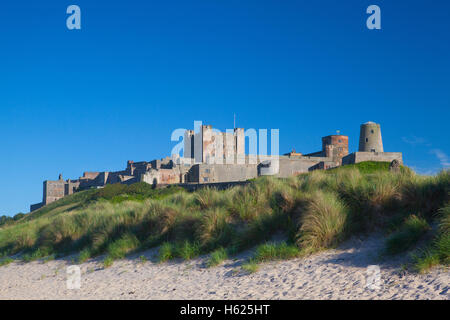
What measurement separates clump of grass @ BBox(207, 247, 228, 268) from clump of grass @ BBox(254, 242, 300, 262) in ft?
3.04

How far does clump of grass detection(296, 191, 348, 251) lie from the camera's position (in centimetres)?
964

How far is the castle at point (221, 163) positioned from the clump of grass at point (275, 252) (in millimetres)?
29678

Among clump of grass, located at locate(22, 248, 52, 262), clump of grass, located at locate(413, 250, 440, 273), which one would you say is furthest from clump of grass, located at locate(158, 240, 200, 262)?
clump of grass, located at locate(22, 248, 52, 262)

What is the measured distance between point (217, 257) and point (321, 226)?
2.52 m

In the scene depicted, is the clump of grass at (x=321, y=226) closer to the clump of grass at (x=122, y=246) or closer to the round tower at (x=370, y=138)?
the clump of grass at (x=122, y=246)

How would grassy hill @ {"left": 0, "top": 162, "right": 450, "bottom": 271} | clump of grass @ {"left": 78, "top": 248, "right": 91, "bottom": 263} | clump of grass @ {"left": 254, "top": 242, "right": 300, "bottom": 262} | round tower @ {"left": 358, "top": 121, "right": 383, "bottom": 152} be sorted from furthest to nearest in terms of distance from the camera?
round tower @ {"left": 358, "top": 121, "right": 383, "bottom": 152} < clump of grass @ {"left": 78, "top": 248, "right": 91, "bottom": 263} < clump of grass @ {"left": 254, "top": 242, "right": 300, "bottom": 262} < grassy hill @ {"left": 0, "top": 162, "right": 450, "bottom": 271}

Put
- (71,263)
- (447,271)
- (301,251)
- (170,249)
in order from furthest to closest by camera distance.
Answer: (71,263) → (170,249) → (301,251) → (447,271)

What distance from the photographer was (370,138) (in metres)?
53.9

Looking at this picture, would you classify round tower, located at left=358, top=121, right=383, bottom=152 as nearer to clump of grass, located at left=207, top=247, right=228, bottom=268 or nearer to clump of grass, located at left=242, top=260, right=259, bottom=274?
clump of grass, located at left=207, top=247, right=228, bottom=268

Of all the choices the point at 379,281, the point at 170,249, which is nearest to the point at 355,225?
the point at 379,281

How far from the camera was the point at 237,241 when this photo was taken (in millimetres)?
11023

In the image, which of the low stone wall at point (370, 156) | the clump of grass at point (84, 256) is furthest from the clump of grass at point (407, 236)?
the low stone wall at point (370, 156)
